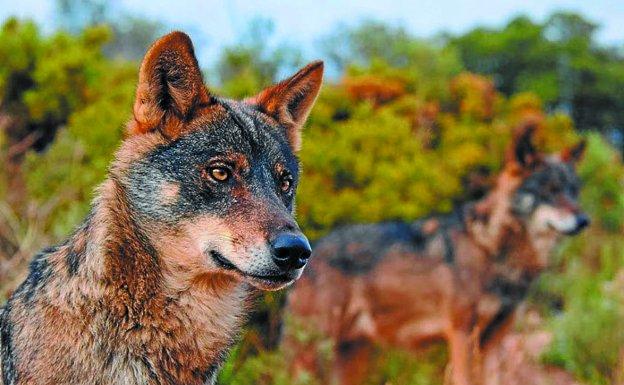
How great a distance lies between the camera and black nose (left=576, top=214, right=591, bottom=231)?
890 cm

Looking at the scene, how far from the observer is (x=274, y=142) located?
3.92 metres

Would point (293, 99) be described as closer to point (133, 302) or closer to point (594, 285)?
point (133, 302)

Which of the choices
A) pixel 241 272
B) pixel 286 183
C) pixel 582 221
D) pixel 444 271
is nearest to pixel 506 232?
pixel 582 221

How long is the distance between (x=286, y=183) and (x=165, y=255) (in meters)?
0.67

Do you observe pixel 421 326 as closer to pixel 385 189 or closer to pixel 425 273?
pixel 425 273

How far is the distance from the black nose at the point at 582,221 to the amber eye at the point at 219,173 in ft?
19.9

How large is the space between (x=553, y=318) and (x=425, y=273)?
2644mm

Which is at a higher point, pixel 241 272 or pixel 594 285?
pixel 241 272

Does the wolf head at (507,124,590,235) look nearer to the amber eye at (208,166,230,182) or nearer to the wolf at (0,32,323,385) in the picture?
the wolf at (0,32,323,385)

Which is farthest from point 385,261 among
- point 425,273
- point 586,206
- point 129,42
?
point 129,42

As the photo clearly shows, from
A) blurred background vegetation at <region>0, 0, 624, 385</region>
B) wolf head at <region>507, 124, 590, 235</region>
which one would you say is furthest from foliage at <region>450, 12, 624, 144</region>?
wolf head at <region>507, 124, 590, 235</region>

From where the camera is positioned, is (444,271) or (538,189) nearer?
(444,271)

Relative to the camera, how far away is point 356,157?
1093 cm

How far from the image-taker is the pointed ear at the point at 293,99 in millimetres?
4262
